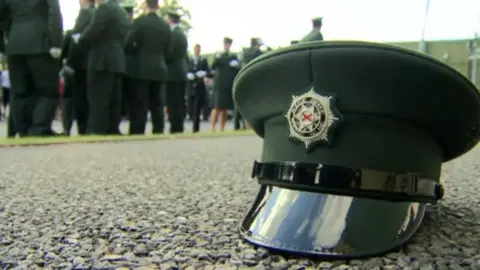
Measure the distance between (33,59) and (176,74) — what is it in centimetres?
294

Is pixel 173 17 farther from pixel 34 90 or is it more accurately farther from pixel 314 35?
pixel 34 90

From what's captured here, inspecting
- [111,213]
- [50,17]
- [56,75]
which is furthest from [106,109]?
[111,213]

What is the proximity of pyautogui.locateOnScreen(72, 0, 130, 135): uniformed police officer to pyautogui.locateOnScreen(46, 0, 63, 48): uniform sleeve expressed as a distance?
817mm

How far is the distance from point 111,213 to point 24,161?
7.61 ft

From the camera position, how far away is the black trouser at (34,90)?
6641mm

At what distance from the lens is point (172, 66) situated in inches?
362

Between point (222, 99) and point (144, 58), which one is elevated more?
point (144, 58)

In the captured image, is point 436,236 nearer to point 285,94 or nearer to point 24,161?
point 285,94

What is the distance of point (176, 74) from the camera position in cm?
923

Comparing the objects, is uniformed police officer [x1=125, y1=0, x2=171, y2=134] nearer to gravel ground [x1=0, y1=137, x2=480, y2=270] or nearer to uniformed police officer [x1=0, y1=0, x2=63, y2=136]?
uniformed police officer [x1=0, y1=0, x2=63, y2=136]

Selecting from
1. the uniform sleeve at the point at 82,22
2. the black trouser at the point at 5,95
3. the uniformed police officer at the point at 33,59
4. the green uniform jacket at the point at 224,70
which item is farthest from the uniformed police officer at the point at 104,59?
the black trouser at the point at 5,95

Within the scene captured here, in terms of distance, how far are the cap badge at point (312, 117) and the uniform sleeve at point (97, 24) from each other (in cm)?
610

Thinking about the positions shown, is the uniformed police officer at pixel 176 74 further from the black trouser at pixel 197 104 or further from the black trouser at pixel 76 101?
the black trouser at pixel 76 101

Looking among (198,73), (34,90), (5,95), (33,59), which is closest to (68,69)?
(34,90)
